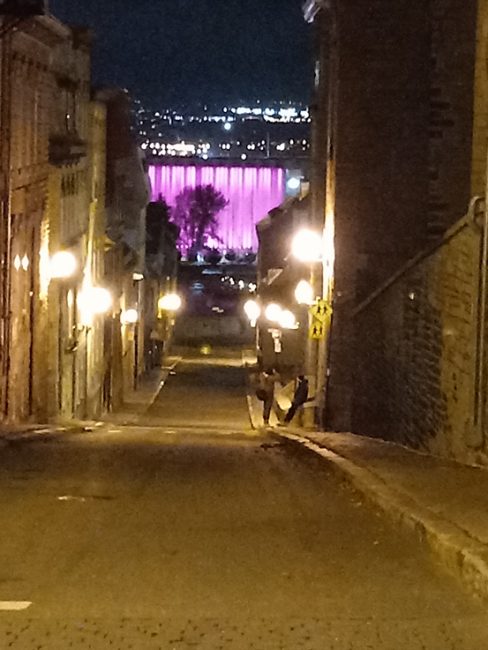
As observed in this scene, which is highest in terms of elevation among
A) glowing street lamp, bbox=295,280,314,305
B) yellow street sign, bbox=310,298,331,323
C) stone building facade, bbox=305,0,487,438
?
stone building facade, bbox=305,0,487,438

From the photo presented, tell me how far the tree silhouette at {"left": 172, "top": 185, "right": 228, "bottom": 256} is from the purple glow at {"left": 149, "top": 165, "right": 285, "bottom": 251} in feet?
12.6

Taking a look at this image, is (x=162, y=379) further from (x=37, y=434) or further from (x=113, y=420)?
(x=37, y=434)

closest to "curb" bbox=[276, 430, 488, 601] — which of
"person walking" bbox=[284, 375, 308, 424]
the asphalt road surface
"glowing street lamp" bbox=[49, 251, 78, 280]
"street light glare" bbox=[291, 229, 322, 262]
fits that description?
the asphalt road surface

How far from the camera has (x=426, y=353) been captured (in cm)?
1803

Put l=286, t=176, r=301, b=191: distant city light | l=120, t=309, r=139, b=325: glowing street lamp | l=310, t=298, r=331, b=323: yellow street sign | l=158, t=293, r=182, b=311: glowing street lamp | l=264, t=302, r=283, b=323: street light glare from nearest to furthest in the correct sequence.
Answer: l=310, t=298, r=331, b=323: yellow street sign, l=264, t=302, r=283, b=323: street light glare, l=120, t=309, r=139, b=325: glowing street lamp, l=158, t=293, r=182, b=311: glowing street lamp, l=286, t=176, r=301, b=191: distant city light

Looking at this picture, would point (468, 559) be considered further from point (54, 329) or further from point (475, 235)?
point (54, 329)

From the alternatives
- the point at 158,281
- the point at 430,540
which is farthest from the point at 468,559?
the point at 158,281

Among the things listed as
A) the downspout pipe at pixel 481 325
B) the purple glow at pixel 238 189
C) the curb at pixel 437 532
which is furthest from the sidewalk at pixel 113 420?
the purple glow at pixel 238 189

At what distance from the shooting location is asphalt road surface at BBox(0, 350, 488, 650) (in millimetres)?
6312

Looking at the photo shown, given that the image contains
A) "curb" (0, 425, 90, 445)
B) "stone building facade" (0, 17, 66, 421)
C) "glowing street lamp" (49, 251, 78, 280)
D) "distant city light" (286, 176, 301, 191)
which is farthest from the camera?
"distant city light" (286, 176, 301, 191)

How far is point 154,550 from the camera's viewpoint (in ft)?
28.7

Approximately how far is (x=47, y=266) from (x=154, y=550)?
16.1 metres

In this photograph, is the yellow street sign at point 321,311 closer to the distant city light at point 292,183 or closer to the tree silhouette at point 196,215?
the tree silhouette at point 196,215

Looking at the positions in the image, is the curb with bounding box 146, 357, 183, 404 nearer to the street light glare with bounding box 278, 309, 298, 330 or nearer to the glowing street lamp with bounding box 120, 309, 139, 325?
the glowing street lamp with bounding box 120, 309, 139, 325
